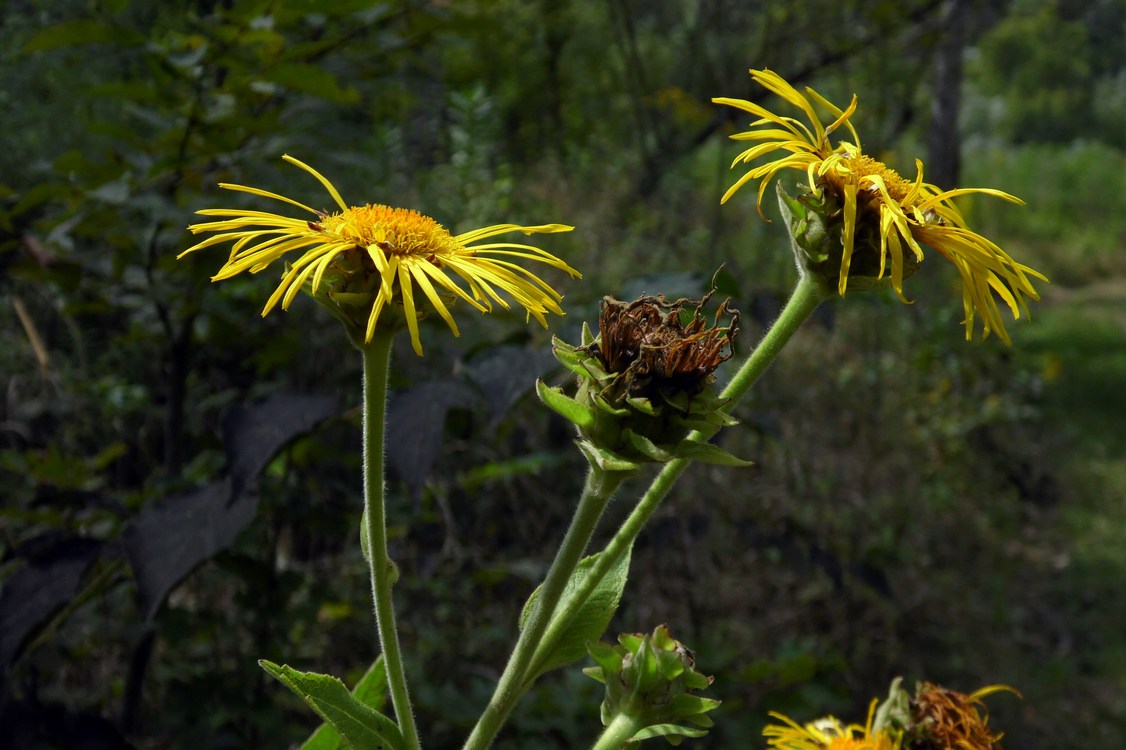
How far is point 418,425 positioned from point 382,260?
62 centimetres

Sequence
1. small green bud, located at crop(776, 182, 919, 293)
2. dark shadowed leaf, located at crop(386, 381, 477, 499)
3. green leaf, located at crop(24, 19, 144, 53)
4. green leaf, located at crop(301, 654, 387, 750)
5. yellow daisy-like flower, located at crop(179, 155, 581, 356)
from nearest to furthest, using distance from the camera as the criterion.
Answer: yellow daisy-like flower, located at crop(179, 155, 581, 356) < small green bud, located at crop(776, 182, 919, 293) < green leaf, located at crop(301, 654, 387, 750) < dark shadowed leaf, located at crop(386, 381, 477, 499) < green leaf, located at crop(24, 19, 144, 53)

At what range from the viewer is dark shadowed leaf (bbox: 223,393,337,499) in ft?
4.54

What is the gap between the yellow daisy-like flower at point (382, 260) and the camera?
0.79m

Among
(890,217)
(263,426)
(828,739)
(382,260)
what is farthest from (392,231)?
(828,739)

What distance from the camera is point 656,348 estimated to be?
0.82 meters

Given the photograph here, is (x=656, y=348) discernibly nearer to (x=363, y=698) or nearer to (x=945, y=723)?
(x=363, y=698)

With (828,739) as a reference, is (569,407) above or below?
above

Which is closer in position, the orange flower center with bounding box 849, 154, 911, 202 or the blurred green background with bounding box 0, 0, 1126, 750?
the orange flower center with bounding box 849, 154, 911, 202

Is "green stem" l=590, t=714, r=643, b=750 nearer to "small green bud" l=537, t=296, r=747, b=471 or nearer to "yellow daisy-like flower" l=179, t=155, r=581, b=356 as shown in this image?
"small green bud" l=537, t=296, r=747, b=471

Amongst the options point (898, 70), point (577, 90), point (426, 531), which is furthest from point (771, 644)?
point (577, 90)

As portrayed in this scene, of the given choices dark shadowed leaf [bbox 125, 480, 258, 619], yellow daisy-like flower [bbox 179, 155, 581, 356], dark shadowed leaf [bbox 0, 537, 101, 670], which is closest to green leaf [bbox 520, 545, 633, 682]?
yellow daisy-like flower [bbox 179, 155, 581, 356]

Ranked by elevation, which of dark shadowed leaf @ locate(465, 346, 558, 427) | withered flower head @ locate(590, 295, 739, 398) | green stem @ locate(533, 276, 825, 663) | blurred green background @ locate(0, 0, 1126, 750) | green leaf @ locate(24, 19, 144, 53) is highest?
green leaf @ locate(24, 19, 144, 53)

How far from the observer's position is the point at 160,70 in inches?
68.3

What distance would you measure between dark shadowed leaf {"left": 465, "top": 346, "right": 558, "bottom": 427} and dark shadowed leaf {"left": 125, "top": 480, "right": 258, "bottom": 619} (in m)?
0.36
